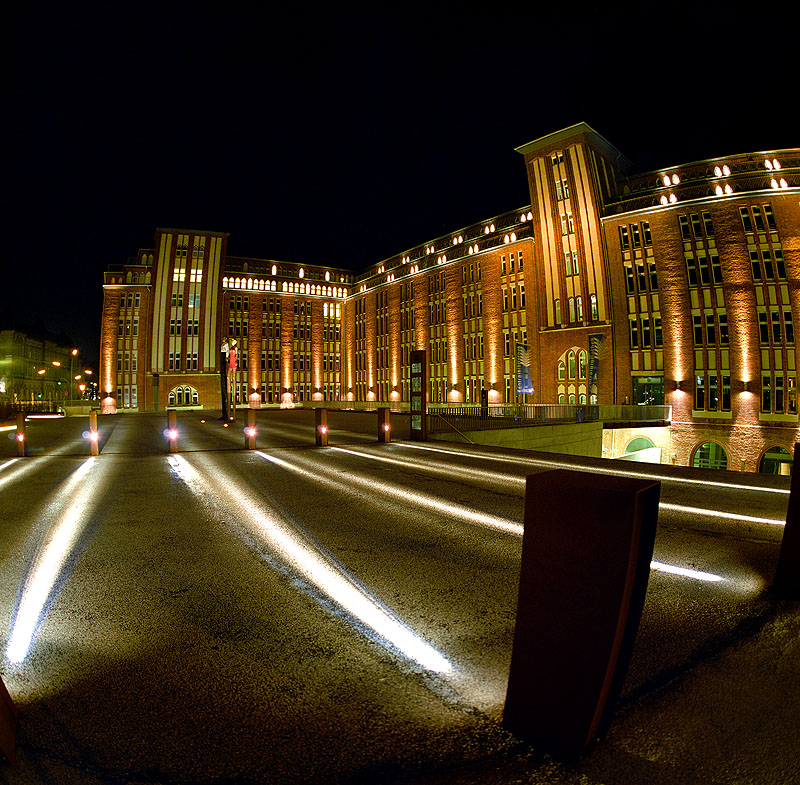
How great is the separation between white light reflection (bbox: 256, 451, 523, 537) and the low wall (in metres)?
9.23

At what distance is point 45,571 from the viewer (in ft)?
15.7

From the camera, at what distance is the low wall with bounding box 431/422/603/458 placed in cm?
2047

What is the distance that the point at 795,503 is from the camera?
389 cm

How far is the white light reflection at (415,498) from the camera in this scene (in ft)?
20.9

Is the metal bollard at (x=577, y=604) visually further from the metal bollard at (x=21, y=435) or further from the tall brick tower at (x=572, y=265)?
the tall brick tower at (x=572, y=265)

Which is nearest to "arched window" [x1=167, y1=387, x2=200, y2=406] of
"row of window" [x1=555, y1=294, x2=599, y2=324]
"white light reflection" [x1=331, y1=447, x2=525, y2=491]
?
"row of window" [x1=555, y1=294, x2=599, y2=324]

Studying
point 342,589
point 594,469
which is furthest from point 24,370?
point 342,589

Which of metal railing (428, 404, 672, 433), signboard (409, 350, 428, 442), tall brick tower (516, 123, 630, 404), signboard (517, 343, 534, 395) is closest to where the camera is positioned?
signboard (409, 350, 428, 442)

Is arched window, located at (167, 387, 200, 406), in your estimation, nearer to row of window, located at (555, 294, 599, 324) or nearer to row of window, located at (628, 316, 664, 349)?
row of window, located at (555, 294, 599, 324)

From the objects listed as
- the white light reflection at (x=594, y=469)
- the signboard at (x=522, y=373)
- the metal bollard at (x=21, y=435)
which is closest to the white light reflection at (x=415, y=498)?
the white light reflection at (x=594, y=469)

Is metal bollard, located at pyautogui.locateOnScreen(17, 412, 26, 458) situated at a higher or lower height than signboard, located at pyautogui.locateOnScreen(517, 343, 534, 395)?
lower

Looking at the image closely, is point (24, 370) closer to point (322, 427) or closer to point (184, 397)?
point (184, 397)

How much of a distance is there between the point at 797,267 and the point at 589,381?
49.3 feet

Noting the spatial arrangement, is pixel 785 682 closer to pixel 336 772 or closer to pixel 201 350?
pixel 336 772
